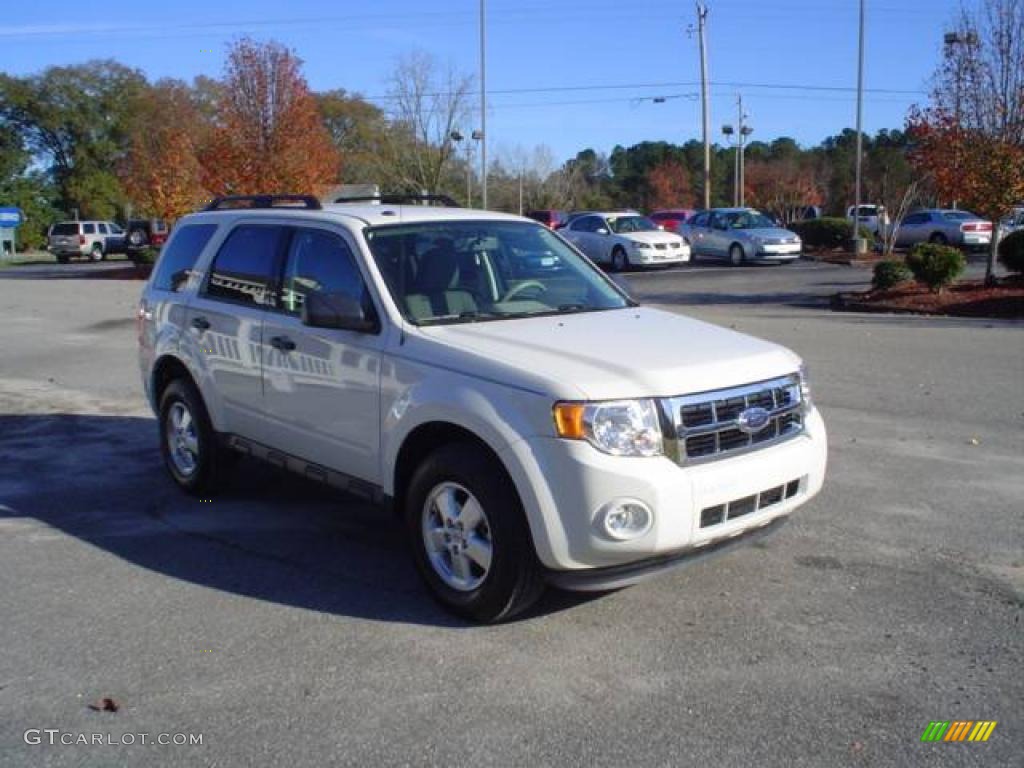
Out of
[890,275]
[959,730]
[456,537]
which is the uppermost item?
[890,275]

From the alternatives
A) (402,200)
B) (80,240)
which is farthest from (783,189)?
(402,200)

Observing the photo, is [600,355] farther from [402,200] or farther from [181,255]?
[181,255]

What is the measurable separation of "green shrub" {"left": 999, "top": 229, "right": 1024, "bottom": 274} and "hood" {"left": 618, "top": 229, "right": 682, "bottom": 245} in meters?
10.2

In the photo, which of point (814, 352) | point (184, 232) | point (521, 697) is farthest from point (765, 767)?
point (814, 352)

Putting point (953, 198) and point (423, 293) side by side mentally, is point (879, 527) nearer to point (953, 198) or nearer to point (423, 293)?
point (423, 293)

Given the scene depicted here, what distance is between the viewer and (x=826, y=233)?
35.2 metres

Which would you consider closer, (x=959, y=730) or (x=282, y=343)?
(x=959, y=730)

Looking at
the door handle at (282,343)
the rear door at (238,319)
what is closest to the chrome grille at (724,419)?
the door handle at (282,343)

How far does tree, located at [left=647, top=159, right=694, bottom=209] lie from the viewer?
72062 millimetres

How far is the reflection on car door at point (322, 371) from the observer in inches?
196

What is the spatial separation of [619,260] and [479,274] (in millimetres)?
23998

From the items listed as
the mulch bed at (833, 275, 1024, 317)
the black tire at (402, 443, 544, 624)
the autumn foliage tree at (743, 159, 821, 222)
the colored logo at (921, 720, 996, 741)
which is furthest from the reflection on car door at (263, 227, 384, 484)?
the autumn foliage tree at (743, 159, 821, 222)

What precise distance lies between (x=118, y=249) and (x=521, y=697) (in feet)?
172

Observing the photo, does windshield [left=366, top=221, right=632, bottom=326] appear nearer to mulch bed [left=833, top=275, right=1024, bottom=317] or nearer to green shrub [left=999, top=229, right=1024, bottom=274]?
mulch bed [left=833, top=275, right=1024, bottom=317]
